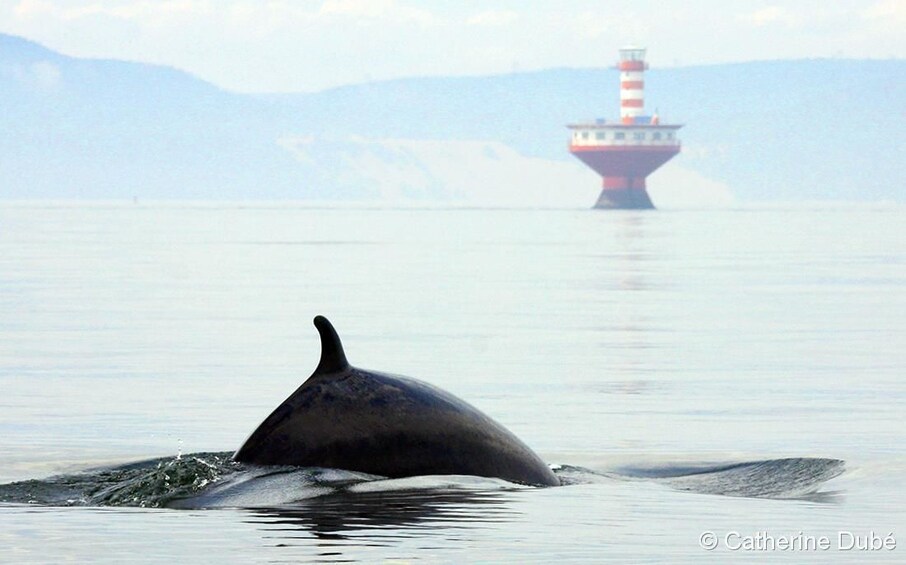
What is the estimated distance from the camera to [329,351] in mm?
11883

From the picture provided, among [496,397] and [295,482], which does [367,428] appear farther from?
[496,397]

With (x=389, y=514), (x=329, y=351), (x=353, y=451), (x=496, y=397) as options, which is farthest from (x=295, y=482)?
(x=496, y=397)

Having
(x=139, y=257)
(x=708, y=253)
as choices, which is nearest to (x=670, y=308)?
(x=139, y=257)

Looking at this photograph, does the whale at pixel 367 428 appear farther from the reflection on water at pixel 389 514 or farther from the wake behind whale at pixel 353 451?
the reflection on water at pixel 389 514

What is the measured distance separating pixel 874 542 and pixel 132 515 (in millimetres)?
4126

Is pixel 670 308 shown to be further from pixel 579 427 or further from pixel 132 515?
pixel 132 515

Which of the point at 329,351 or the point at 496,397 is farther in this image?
the point at 496,397

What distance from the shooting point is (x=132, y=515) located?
11.9 m

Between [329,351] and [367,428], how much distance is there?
500 millimetres
